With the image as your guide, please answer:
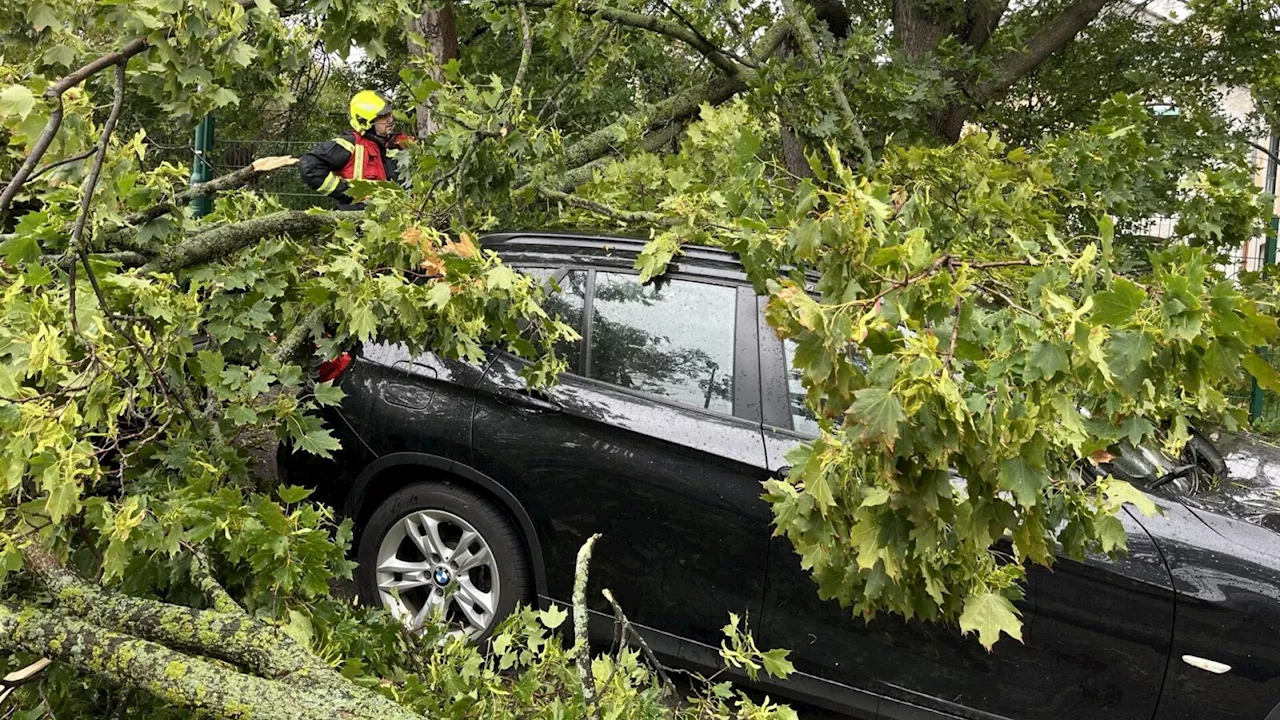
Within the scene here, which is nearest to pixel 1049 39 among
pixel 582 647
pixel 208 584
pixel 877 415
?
pixel 877 415

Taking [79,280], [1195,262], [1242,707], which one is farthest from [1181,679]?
[79,280]

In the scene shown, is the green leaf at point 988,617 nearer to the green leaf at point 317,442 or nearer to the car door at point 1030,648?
the car door at point 1030,648

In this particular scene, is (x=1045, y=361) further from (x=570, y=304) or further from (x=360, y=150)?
(x=360, y=150)

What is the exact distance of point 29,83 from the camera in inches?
63.6

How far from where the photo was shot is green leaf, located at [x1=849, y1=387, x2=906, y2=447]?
4.26ft

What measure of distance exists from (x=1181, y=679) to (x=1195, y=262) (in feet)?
5.90

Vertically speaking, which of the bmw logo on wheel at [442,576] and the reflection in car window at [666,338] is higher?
the reflection in car window at [666,338]

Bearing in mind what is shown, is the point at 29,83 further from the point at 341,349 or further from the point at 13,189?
the point at 341,349

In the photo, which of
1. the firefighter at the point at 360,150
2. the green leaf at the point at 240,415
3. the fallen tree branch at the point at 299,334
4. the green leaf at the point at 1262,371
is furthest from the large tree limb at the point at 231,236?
the firefighter at the point at 360,150

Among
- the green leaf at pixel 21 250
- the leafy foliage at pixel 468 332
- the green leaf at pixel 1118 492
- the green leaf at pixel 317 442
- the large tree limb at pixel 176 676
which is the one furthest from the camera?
the green leaf at pixel 317 442

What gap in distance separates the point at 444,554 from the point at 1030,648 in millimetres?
1973

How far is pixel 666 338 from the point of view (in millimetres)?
3305

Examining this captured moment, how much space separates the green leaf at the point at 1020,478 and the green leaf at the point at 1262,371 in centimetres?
33

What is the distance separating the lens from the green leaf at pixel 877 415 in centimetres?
130
